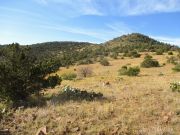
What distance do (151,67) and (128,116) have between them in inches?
1031

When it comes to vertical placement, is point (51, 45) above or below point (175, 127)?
above

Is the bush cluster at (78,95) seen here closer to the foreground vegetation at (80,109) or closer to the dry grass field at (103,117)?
the foreground vegetation at (80,109)

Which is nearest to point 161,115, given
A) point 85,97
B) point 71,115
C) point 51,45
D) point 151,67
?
point 71,115

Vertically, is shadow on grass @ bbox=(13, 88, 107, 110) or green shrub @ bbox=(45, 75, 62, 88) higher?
green shrub @ bbox=(45, 75, 62, 88)

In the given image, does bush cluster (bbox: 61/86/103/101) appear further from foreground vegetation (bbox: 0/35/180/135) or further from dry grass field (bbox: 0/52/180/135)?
dry grass field (bbox: 0/52/180/135)

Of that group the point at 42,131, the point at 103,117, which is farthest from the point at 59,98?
the point at 42,131

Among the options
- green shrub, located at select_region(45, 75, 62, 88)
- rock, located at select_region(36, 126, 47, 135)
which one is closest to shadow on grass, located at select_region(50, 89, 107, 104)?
green shrub, located at select_region(45, 75, 62, 88)

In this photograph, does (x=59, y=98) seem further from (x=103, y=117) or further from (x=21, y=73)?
(x=103, y=117)

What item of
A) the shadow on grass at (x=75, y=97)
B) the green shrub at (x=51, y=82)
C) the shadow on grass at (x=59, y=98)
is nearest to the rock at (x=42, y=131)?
the shadow on grass at (x=59, y=98)

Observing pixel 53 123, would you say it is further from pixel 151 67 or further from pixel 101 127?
pixel 151 67

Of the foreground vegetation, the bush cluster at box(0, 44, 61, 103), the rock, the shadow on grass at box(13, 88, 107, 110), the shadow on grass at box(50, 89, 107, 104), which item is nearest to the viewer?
the rock

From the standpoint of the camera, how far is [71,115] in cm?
1211

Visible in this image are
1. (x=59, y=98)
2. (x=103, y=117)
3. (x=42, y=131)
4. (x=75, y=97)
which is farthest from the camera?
(x=75, y=97)

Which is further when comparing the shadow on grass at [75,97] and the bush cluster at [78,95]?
the bush cluster at [78,95]
